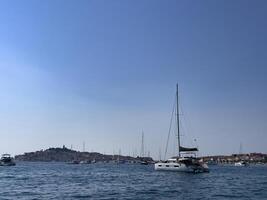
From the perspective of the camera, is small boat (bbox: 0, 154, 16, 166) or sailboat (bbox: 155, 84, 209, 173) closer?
sailboat (bbox: 155, 84, 209, 173)

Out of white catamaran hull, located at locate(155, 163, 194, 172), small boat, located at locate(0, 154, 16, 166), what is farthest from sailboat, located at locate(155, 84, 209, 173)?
small boat, located at locate(0, 154, 16, 166)

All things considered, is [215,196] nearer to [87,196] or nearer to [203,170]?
[87,196]

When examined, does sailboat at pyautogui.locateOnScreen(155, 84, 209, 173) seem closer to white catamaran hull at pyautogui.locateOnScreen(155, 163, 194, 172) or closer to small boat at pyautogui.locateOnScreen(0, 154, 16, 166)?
white catamaran hull at pyautogui.locateOnScreen(155, 163, 194, 172)

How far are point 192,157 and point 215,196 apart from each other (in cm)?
5900

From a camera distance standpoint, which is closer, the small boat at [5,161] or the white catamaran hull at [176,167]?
the white catamaran hull at [176,167]

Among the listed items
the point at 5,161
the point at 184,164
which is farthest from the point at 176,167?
the point at 5,161

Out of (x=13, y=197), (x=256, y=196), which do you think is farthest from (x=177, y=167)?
(x=13, y=197)

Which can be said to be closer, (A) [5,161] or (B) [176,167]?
(B) [176,167]

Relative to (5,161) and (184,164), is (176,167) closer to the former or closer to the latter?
(184,164)

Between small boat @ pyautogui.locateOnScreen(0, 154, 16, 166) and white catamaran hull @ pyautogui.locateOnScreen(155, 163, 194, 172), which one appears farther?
small boat @ pyautogui.locateOnScreen(0, 154, 16, 166)

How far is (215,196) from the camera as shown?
54.0m

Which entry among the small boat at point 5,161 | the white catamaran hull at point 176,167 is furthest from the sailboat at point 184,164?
the small boat at point 5,161

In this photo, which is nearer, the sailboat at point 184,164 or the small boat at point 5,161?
the sailboat at point 184,164

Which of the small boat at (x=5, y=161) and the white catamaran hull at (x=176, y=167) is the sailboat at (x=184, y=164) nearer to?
the white catamaran hull at (x=176, y=167)
